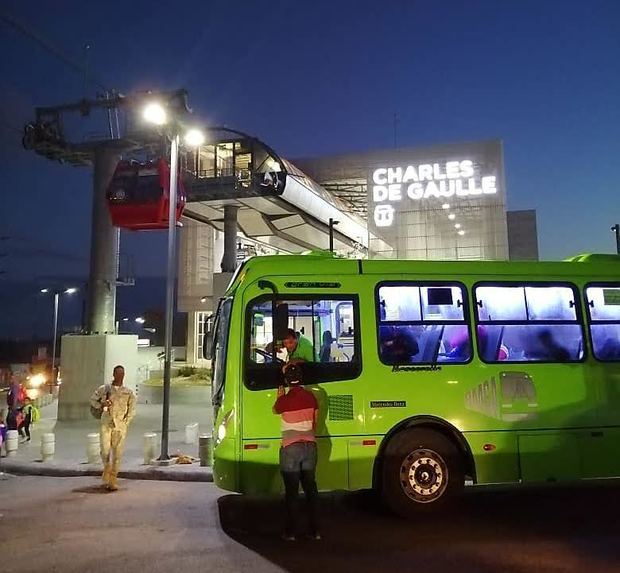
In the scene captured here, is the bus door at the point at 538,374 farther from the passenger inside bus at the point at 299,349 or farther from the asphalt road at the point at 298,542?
the passenger inside bus at the point at 299,349

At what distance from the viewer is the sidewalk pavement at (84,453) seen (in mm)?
9422

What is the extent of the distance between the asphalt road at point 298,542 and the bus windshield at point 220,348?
1519mm

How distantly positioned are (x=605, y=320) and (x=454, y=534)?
363 centimetres

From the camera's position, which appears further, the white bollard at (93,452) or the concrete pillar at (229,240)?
the concrete pillar at (229,240)

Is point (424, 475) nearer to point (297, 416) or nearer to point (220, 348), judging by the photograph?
point (297, 416)

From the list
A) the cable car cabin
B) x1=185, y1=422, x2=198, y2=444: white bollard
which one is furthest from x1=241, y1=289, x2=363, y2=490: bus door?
the cable car cabin

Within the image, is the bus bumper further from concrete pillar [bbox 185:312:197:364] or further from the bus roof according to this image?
concrete pillar [bbox 185:312:197:364]

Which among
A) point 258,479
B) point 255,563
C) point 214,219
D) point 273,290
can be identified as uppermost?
point 214,219

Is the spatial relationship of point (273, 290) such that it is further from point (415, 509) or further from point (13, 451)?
point (13, 451)

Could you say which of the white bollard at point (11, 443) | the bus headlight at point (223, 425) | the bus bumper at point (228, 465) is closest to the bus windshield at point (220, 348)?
the bus headlight at point (223, 425)

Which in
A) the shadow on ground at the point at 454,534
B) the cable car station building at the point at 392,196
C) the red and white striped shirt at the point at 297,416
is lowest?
the shadow on ground at the point at 454,534

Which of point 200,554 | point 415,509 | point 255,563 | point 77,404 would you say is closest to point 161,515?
point 200,554

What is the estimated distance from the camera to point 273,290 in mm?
6906

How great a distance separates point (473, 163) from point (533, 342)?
21.0 metres
